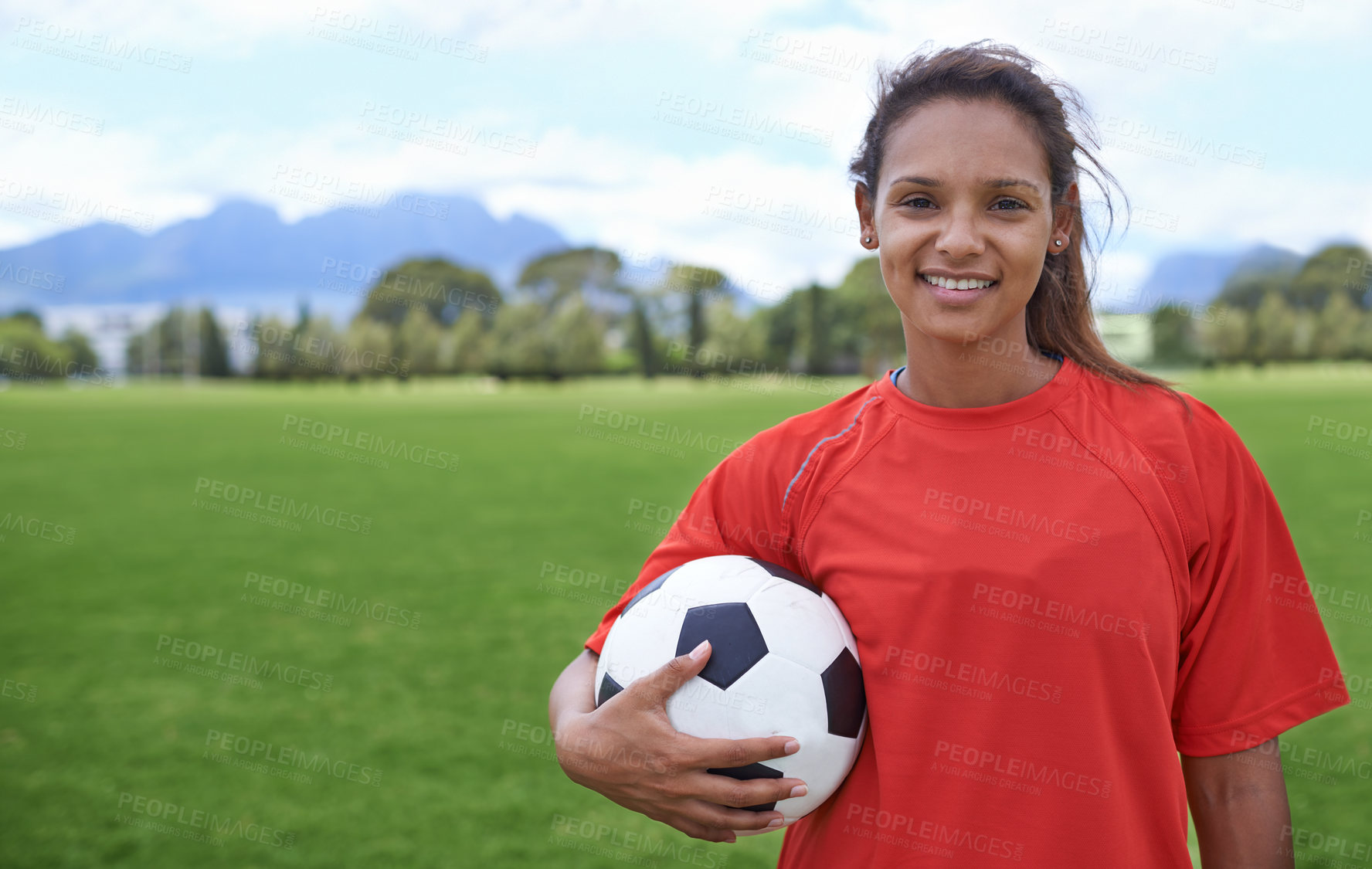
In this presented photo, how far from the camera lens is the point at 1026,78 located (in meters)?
1.64

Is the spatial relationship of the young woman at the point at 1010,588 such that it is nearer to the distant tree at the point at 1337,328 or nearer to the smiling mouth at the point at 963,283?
the smiling mouth at the point at 963,283

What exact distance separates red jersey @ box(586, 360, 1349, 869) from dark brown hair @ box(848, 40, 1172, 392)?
16cm

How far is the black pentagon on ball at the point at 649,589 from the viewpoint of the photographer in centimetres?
180

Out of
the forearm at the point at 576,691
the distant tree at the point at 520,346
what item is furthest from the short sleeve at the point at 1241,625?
the distant tree at the point at 520,346

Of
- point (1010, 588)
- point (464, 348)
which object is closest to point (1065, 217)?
point (1010, 588)

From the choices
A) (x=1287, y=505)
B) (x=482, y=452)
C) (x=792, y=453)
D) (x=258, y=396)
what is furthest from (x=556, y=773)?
(x=258, y=396)

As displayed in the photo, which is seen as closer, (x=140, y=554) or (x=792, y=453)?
(x=792, y=453)

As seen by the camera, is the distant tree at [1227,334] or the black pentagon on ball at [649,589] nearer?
the black pentagon on ball at [649,589]

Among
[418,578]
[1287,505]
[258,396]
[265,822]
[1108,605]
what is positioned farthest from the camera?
[258,396]

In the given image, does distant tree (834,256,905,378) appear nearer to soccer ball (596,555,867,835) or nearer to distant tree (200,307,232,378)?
distant tree (200,307,232,378)

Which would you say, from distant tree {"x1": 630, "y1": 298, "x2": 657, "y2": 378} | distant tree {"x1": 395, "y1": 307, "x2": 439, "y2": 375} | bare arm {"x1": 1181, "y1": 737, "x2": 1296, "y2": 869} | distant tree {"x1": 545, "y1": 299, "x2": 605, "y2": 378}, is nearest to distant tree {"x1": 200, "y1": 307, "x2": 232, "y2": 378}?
distant tree {"x1": 395, "y1": 307, "x2": 439, "y2": 375}

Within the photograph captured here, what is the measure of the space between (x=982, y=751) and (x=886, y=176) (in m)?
0.97

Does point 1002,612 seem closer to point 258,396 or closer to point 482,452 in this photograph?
point 482,452

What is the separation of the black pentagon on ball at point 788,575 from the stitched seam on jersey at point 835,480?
0.02 m
